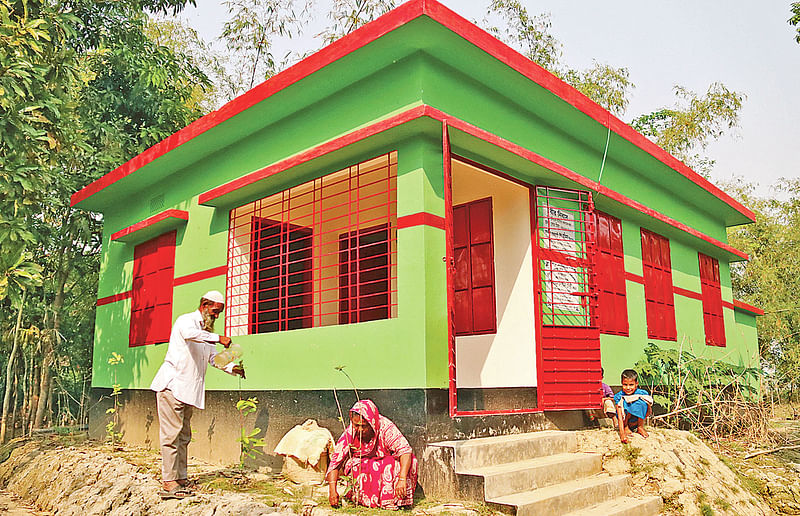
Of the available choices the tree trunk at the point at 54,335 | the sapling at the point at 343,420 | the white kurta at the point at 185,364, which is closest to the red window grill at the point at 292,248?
the sapling at the point at 343,420

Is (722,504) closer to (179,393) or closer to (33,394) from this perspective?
(179,393)

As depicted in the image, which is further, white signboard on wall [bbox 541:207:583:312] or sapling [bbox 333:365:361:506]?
white signboard on wall [bbox 541:207:583:312]

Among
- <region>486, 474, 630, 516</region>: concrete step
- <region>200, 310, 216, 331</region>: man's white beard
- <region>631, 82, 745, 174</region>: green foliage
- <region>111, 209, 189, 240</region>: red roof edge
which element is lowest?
<region>486, 474, 630, 516</region>: concrete step

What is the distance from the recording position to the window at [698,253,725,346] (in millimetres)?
10375

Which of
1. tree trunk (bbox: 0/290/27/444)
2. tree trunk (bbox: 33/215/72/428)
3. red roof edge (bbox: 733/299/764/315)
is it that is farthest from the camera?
red roof edge (bbox: 733/299/764/315)

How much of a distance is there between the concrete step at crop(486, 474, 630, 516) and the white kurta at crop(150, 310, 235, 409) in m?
2.66

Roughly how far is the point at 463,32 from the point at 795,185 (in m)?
16.4

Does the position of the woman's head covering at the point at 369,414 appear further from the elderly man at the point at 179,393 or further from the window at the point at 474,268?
the window at the point at 474,268

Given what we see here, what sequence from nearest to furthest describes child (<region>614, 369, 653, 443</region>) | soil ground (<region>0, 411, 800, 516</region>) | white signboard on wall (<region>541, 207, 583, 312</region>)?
1. soil ground (<region>0, 411, 800, 516</region>)
2. child (<region>614, 369, 653, 443</region>)
3. white signboard on wall (<region>541, 207, 583, 312</region>)

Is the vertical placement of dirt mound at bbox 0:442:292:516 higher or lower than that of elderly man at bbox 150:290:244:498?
lower

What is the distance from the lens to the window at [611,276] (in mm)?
7734

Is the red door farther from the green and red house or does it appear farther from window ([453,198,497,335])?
window ([453,198,497,335])

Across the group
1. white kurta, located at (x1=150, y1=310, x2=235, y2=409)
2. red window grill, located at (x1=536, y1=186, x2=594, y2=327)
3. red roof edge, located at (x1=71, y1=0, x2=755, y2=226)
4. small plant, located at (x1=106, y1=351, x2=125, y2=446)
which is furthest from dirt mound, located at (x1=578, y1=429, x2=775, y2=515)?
small plant, located at (x1=106, y1=351, x2=125, y2=446)

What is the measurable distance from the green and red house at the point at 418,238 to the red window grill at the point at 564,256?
0.03 metres
